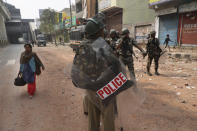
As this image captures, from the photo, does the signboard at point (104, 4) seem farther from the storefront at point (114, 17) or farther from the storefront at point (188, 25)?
the storefront at point (188, 25)

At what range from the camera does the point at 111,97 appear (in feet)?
4.49

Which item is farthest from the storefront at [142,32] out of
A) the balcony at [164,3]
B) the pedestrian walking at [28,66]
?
the pedestrian walking at [28,66]

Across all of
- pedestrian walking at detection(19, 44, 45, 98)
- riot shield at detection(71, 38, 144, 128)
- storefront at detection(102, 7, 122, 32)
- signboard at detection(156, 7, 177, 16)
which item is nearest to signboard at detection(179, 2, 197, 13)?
signboard at detection(156, 7, 177, 16)

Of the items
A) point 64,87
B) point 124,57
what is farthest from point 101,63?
point 64,87

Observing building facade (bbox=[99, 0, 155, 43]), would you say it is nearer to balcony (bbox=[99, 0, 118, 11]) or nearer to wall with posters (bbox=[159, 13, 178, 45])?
balcony (bbox=[99, 0, 118, 11])

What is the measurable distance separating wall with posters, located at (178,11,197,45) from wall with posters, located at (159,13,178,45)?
0.47 m

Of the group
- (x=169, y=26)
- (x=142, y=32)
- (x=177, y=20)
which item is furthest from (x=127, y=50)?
(x=142, y=32)

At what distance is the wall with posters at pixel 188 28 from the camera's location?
34.0 feet

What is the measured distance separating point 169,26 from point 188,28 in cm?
176

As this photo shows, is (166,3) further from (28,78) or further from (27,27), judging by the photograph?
(27,27)

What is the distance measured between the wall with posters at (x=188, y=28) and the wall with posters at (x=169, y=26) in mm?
471

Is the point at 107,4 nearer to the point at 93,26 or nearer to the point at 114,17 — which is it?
the point at 114,17

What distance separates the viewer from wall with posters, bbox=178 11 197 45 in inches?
408

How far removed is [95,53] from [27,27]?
51.5 meters
